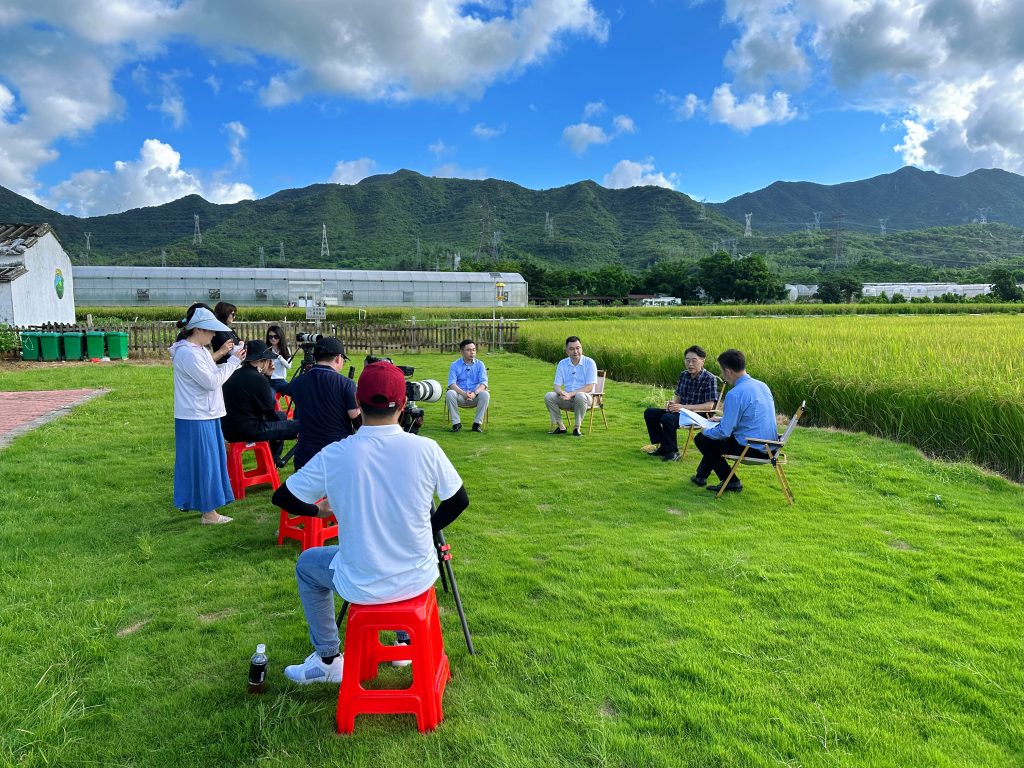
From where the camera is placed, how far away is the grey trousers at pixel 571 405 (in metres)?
8.20

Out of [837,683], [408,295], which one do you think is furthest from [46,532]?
[408,295]

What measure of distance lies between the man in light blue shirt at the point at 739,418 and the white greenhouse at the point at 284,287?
1532 inches

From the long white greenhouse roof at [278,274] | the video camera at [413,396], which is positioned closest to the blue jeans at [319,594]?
the video camera at [413,396]

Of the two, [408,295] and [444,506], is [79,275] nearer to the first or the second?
[408,295]

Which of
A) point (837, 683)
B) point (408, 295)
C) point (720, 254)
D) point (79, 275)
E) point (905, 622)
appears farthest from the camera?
point (720, 254)

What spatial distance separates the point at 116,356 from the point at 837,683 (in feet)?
63.1

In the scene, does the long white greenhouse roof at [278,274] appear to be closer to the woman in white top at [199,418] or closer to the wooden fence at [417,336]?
the wooden fence at [417,336]

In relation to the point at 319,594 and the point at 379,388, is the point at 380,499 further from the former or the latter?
the point at 319,594

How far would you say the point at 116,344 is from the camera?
1669cm

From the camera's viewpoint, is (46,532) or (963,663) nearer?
(963,663)

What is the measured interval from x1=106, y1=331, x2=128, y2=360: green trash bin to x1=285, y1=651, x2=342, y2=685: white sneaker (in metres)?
17.4

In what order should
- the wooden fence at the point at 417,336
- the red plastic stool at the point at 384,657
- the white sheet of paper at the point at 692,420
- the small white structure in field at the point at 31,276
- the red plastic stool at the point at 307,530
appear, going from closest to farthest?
the red plastic stool at the point at 384,657
the red plastic stool at the point at 307,530
the white sheet of paper at the point at 692,420
the small white structure in field at the point at 31,276
the wooden fence at the point at 417,336

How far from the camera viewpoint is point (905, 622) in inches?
131

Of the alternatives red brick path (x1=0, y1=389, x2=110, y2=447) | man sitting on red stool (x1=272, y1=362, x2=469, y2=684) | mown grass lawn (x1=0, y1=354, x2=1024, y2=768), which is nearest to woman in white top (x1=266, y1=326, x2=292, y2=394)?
mown grass lawn (x1=0, y1=354, x2=1024, y2=768)
